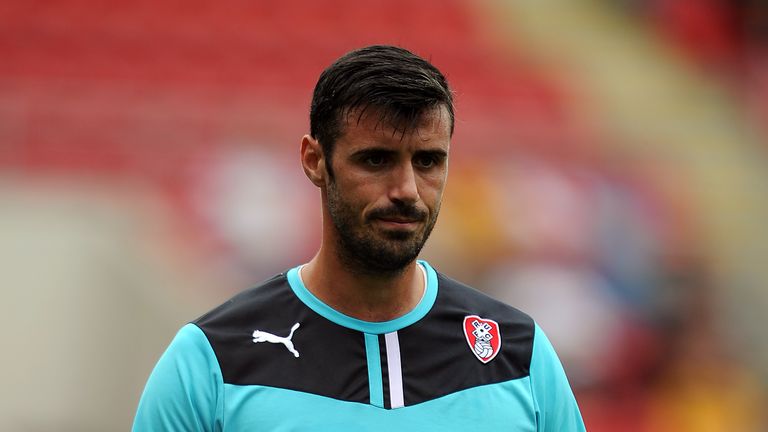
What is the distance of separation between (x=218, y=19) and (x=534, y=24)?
2889 mm

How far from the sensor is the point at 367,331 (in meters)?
2.20

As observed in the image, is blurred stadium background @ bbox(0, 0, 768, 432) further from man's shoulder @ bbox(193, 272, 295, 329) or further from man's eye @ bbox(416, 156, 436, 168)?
man's eye @ bbox(416, 156, 436, 168)

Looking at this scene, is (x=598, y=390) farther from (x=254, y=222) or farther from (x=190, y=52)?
(x=190, y=52)

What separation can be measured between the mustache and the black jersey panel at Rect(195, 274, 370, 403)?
0.87 feet

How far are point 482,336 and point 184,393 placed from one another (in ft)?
2.04

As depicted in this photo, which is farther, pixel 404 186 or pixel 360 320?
pixel 360 320

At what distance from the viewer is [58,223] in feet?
20.6

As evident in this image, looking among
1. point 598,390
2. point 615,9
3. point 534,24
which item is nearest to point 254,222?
point 598,390

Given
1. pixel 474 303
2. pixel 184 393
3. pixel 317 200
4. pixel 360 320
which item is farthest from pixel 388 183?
pixel 317 200

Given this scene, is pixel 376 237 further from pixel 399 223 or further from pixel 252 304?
pixel 252 304

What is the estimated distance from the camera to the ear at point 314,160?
2215 millimetres

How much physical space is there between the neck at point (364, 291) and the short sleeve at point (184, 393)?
10.8 inches

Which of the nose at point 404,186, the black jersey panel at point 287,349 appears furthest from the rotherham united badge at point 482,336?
the nose at point 404,186

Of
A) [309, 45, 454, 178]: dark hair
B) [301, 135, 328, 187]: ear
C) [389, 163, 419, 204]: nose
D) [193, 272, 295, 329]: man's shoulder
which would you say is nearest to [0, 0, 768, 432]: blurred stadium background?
[193, 272, 295, 329]: man's shoulder
